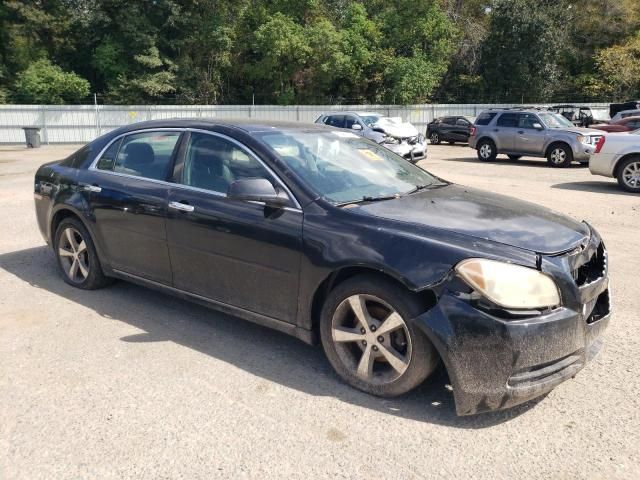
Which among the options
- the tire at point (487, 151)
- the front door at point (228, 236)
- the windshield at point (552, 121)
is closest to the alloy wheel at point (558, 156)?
the windshield at point (552, 121)

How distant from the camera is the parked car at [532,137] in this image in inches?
648

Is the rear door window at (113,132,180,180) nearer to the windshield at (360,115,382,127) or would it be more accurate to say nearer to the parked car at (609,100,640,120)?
the windshield at (360,115,382,127)

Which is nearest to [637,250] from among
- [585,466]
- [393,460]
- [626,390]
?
[626,390]

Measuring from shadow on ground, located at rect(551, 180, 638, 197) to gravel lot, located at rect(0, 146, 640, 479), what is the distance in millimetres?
7621

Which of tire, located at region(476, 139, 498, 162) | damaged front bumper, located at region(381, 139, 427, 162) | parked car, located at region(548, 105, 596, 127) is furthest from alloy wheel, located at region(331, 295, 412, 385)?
parked car, located at region(548, 105, 596, 127)

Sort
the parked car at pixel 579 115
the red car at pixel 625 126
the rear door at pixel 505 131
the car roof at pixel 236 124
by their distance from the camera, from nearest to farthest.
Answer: the car roof at pixel 236 124
the rear door at pixel 505 131
the red car at pixel 625 126
the parked car at pixel 579 115

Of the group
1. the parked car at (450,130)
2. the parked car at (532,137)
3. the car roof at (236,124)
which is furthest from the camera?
the parked car at (450,130)

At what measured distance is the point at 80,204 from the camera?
5.18 metres

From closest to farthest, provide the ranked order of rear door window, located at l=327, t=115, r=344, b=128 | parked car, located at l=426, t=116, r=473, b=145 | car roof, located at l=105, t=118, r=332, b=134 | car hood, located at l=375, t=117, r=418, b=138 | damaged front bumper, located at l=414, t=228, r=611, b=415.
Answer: damaged front bumper, located at l=414, t=228, r=611, b=415 < car roof, located at l=105, t=118, r=332, b=134 < car hood, located at l=375, t=117, r=418, b=138 < rear door window, located at l=327, t=115, r=344, b=128 < parked car, located at l=426, t=116, r=473, b=145

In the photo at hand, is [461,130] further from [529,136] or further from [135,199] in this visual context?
[135,199]

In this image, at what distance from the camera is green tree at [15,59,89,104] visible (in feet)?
113

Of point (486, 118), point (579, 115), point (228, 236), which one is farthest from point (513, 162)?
point (228, 236)

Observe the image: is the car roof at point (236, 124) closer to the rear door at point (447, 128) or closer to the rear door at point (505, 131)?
the rear door at point (505, 131)

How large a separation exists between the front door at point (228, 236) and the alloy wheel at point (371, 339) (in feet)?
1.28
